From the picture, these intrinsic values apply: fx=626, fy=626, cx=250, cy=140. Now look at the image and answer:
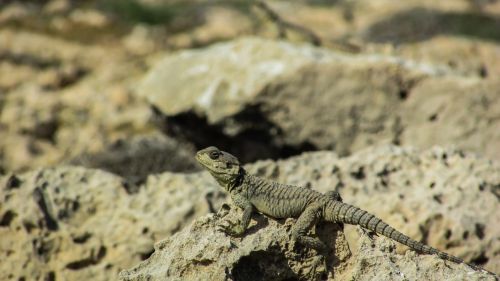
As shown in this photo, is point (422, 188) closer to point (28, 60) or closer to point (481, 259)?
point (481, 259)

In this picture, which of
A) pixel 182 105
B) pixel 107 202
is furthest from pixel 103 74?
pixel 107 202

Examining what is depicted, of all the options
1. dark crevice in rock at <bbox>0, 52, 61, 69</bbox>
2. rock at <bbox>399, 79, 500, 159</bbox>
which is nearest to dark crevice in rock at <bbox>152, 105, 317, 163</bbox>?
rock at <bbox>399, 79, 500, 159</bbox>

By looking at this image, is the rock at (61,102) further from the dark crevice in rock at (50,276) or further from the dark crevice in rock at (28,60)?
the dark crevice in rock at (50,276)

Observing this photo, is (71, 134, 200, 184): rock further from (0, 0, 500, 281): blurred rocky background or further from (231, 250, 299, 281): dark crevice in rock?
(231, 250, 299, 281): dark crevice in rock

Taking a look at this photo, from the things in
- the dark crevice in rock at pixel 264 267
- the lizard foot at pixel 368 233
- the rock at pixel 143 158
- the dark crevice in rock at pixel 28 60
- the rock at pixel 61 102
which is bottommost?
the dark crevice in rock at pixel 28 60

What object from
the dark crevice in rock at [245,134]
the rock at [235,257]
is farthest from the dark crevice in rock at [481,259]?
the dark crevice in rock at [245,134]

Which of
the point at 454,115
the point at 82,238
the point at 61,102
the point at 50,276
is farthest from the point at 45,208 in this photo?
the point at 61,102
